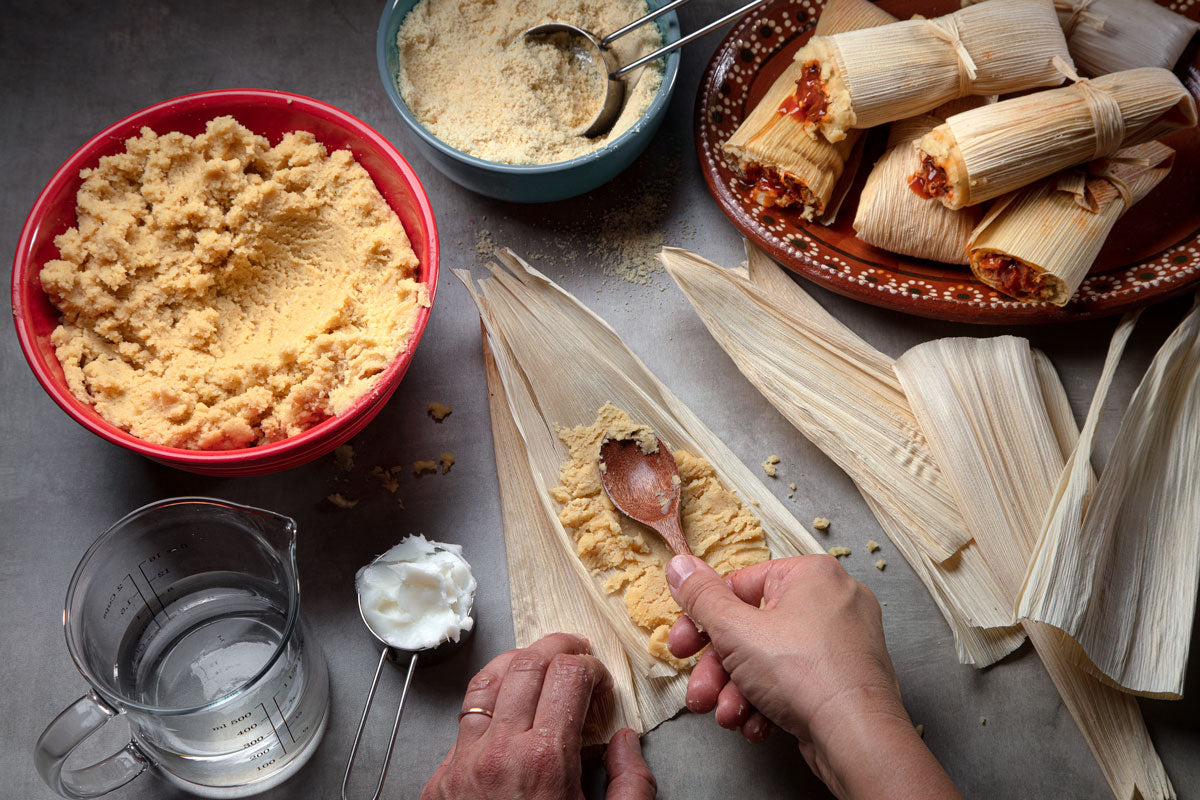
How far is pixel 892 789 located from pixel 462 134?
153 cm

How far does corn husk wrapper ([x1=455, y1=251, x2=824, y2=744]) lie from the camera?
179 centimetres

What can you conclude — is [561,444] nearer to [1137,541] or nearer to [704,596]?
[704,596]

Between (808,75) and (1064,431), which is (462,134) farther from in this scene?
(1064,431)

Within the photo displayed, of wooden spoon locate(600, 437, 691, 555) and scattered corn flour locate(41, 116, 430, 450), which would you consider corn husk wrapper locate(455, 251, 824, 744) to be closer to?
wooden spoon locate(600, 437, 691, 555)

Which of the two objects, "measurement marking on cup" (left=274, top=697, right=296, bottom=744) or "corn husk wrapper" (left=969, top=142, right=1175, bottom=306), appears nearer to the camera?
"measurement marking on cup" (left=274, top=697, right=296, bottom=744)

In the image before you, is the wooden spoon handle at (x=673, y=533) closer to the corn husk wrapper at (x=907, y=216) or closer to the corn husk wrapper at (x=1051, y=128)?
the corn husk wrapper at (x=907, y=216)

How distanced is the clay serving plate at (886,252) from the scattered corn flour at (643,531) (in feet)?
1.75

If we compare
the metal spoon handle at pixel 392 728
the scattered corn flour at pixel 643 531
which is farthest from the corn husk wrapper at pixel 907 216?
the metal spoon handle at pixel 392 728

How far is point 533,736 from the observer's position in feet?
5.06

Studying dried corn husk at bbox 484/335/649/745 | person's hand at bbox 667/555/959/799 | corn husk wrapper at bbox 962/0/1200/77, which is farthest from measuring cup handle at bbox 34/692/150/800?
corn husk wrapper at bbox 962/0/1200/77

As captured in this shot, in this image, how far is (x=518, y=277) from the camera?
1956 mm

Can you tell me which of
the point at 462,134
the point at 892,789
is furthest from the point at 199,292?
the point at 892,789

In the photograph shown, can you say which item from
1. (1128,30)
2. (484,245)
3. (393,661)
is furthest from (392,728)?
(1128,30)

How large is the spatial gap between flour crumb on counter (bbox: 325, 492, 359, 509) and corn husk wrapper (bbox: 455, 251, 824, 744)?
329 mm
